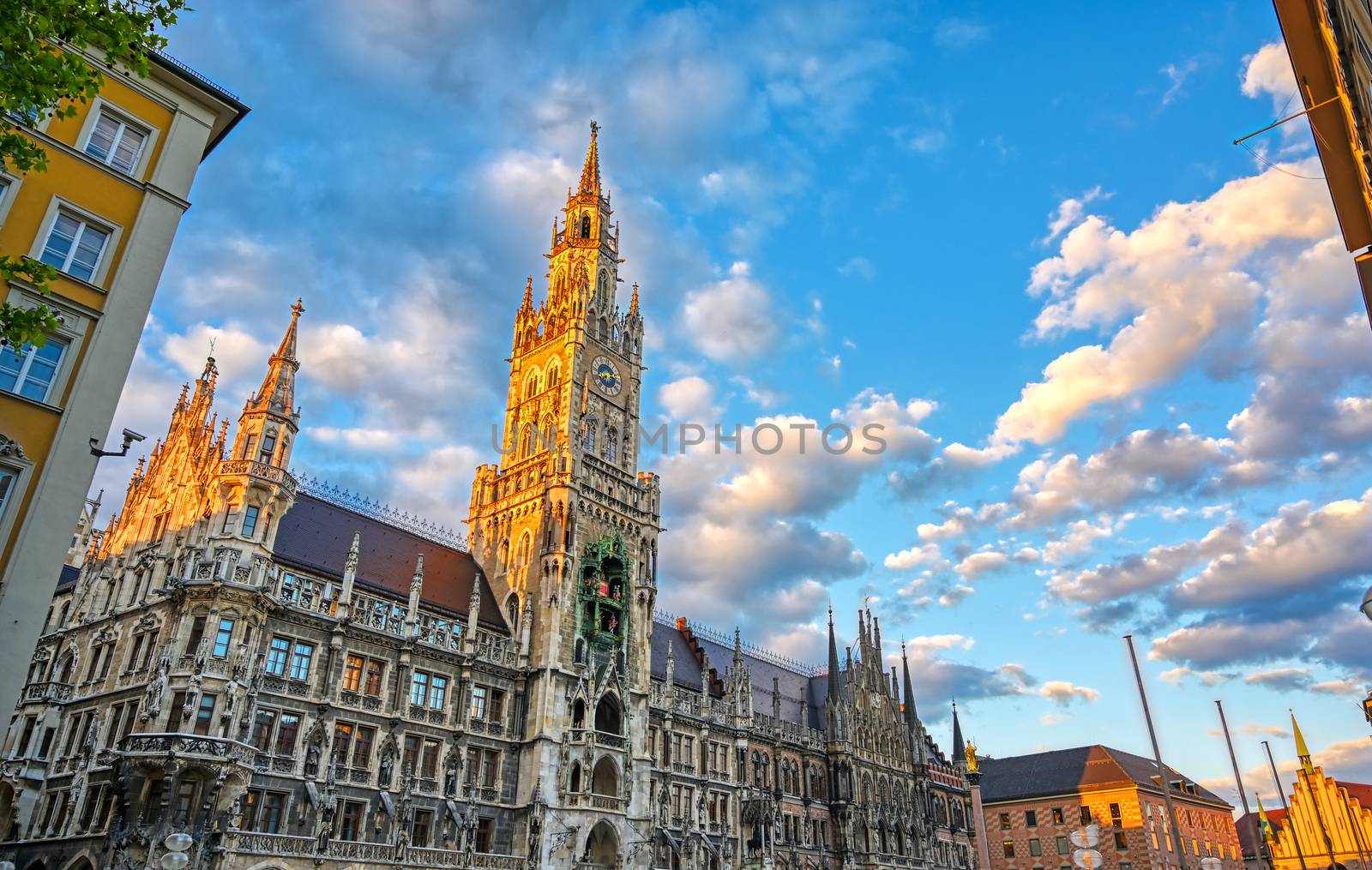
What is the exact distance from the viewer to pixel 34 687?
43344 millimetres

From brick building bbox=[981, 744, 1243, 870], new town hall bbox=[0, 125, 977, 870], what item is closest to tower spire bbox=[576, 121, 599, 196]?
new town hall bbox=[0, 125, 977, 870]

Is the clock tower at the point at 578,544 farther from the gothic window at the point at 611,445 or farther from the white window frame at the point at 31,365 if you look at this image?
the white window frame at the point at 31,365

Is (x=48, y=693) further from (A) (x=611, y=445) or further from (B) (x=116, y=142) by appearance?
(A) (x=611, y=445)

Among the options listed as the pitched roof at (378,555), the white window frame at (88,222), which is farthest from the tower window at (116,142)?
the pitched roof at (378,555)

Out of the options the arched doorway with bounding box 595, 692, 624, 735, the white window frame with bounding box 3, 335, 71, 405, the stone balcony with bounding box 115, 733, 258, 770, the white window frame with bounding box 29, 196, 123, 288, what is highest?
the white window frame with bounding box 29, 196, 123, 288

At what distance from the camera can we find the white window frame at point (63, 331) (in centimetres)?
2261

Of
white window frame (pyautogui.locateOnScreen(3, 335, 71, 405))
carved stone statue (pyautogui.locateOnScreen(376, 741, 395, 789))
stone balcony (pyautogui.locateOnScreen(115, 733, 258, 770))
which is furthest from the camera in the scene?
carved stone statue (pyautogui.locateOnScreen(376, 741, 395, 789))

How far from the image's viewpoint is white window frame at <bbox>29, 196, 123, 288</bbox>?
23.4 m

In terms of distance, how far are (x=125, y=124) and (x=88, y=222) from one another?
3.70 metres

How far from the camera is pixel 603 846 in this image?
52.5m

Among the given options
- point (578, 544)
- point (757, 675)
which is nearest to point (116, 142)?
point (578, 544)

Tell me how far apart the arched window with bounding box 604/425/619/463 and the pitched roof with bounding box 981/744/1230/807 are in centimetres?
6961

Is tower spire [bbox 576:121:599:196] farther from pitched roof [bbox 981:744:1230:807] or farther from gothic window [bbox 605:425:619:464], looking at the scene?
pitched roof [bbox 981:744:1230:807]

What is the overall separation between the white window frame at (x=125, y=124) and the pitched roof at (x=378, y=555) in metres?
23.1
